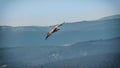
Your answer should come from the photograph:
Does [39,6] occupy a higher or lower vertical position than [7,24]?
higher

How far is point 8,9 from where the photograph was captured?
7.12 feet

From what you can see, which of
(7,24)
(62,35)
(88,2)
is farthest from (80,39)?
(7,24)

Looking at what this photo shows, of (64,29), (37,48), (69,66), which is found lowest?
(69,66)

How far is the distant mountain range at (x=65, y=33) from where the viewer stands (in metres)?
2.19

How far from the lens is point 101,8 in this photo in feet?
7.59

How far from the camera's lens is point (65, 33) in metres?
2.24

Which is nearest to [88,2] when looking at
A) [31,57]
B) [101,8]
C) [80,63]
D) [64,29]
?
[101,8]

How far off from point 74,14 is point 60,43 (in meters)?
0.31

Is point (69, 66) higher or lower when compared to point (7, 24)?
lower

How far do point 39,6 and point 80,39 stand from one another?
51 cm

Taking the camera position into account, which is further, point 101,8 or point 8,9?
point 101,8

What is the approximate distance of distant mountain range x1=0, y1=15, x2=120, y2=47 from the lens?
2.19 metres

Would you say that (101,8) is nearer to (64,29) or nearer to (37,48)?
(64,29)

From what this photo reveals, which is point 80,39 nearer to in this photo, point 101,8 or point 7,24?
point 101,8
